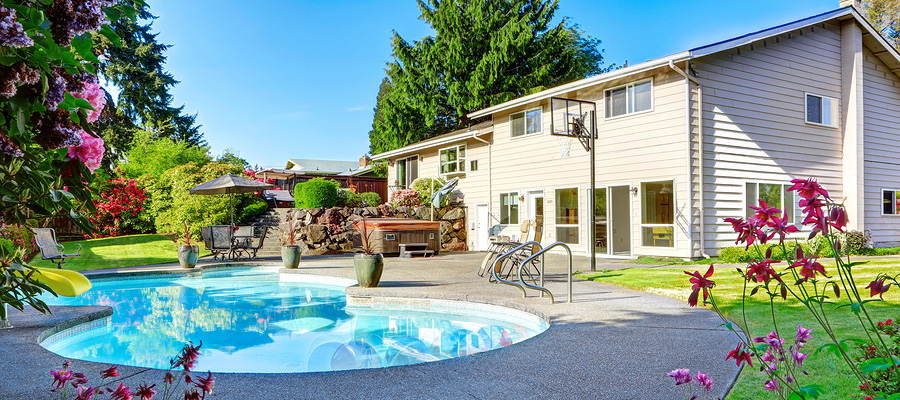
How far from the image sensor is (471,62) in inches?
1058

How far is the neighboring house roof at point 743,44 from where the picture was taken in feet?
39.5

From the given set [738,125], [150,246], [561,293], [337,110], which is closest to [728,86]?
[738,125]

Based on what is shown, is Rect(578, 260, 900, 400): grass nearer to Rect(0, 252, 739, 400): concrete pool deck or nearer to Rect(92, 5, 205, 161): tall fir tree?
Rect(0, 252, 739, 400): concrete pool deck

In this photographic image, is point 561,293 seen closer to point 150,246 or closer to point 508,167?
point 508,167

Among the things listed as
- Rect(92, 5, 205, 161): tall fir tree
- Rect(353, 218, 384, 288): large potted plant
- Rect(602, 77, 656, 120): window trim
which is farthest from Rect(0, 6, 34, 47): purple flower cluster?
Rect(92, 5, 205, 161): tall fir tree

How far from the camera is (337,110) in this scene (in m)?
38.8

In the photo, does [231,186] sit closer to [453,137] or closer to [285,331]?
[453,137]

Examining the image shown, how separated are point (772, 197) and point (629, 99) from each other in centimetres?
436

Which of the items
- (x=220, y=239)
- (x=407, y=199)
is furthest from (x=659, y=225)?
(x=220, y=239)

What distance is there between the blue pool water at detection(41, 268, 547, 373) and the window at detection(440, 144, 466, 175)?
1035 centimetres

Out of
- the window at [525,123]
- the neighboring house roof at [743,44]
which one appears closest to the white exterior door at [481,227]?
the window at [525,123]

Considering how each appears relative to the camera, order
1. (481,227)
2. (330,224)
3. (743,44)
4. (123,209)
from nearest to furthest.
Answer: (743,44) < (330,224) < (123,209) < (481,227)

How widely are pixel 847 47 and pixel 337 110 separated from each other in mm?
30712

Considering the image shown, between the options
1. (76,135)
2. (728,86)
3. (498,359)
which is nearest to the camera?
(76,135)
